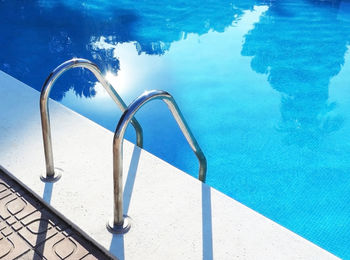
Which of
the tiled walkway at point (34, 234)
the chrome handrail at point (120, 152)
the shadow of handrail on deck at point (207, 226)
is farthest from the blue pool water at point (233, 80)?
the tiled walkway at point (34, 234)

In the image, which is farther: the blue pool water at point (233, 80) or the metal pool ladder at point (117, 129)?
the blue pool water at point (233, 80)

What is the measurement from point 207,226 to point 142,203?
0.39 metres

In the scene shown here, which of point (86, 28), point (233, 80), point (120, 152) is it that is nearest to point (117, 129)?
point (120, 152)

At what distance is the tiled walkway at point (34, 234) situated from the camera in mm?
1886

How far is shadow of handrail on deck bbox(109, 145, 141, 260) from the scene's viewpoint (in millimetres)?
1883

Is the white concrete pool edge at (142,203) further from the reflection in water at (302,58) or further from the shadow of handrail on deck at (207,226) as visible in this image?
the reflection in water at (302,58)

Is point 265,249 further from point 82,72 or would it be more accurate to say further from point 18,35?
point 18,35

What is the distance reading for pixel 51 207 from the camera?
2119 mm

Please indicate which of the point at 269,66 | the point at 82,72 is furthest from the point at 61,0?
the point at 269,66

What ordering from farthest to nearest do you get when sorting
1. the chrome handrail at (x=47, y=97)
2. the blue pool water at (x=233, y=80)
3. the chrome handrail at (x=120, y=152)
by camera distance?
the blue pool water at (x=233, y=80)
the chrome handrail at (x=47, y=97)
the chrome handrail at (x=120, y=152)

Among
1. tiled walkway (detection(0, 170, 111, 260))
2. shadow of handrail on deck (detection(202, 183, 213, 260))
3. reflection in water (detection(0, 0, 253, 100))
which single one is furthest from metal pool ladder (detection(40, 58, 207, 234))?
reflection in water (detection(0, 0, 253, 100))

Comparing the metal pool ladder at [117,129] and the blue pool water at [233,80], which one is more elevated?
the metal pool ladder at [117,129]

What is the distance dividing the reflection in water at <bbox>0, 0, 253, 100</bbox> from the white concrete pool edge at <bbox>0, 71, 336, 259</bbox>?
2892 mm

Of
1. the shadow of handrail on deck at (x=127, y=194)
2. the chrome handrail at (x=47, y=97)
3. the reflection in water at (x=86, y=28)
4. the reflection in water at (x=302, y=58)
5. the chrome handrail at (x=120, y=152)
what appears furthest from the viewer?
the reflection in water at (x=86, y=28)
